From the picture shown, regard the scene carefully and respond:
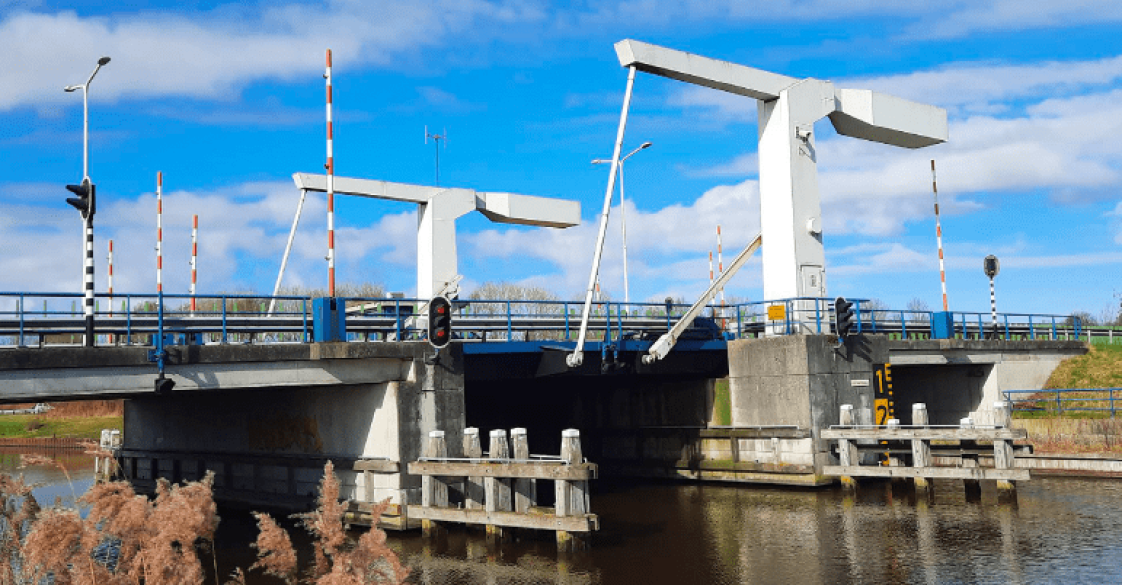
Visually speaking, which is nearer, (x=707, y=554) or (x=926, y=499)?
(x=707, y=554)

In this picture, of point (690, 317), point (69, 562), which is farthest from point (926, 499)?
point (69, 562)

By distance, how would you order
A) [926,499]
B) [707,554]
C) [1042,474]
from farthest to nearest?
[1042,474], [926,499], [707,554]

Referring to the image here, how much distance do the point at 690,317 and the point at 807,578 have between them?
11.3m

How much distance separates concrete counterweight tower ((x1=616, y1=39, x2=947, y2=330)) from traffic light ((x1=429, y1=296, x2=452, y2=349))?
9.45m

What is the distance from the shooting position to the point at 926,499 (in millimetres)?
21859

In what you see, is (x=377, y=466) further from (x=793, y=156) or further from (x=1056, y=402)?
(x=1056, y=402)

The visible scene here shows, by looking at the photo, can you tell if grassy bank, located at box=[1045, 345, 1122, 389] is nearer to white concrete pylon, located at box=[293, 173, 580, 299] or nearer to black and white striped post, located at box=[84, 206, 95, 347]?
white concrete pylon, located at box=[293, 173, 580, 299]

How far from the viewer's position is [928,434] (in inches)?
864

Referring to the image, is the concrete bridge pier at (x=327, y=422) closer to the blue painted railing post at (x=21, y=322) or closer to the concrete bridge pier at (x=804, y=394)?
the blue painted railing post at (x=21, y=322)

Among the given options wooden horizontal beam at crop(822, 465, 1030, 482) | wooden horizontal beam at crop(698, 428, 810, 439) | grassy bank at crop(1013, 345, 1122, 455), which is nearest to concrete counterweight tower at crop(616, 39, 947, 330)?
wooden horizontal beam at crop(698, 428, 810, 439)

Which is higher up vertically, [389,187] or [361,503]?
[389,187]

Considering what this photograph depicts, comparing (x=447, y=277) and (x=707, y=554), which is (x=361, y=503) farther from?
(x=447, y=277)

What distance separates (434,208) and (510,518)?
44.0ft

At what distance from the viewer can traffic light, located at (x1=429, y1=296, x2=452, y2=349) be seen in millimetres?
19906
